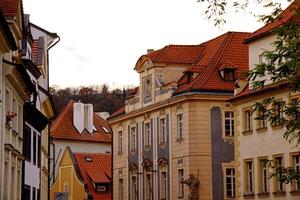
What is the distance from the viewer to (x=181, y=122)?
56.6m

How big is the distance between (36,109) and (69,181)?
36.7m

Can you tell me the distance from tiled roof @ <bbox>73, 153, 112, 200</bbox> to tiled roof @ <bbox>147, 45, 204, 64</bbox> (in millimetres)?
16789

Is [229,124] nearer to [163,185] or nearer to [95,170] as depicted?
[163,185]

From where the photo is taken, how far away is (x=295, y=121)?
19.8 m

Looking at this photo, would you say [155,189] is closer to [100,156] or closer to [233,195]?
[233,195]

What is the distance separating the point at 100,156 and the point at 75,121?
50.9ft

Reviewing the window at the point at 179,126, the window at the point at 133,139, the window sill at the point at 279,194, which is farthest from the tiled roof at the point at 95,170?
the window sill at the point at 279,194

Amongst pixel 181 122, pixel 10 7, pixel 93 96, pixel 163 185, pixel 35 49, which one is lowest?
pixel 163 185

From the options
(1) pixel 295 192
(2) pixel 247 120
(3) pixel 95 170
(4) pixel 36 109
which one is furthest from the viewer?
(3) pixel 95 170

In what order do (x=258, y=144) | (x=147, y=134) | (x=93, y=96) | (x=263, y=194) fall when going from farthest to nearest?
(x=93, y=96) → (x=147, y=134) → (x=258, y=144) → (x=263, y=194)

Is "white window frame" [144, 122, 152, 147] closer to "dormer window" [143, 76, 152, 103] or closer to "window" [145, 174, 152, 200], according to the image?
"dormer window" [143, 76, 152, 103]

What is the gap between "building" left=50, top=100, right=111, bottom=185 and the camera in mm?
91750

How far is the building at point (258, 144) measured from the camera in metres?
41.4

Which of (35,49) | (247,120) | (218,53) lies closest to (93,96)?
(218,53)
